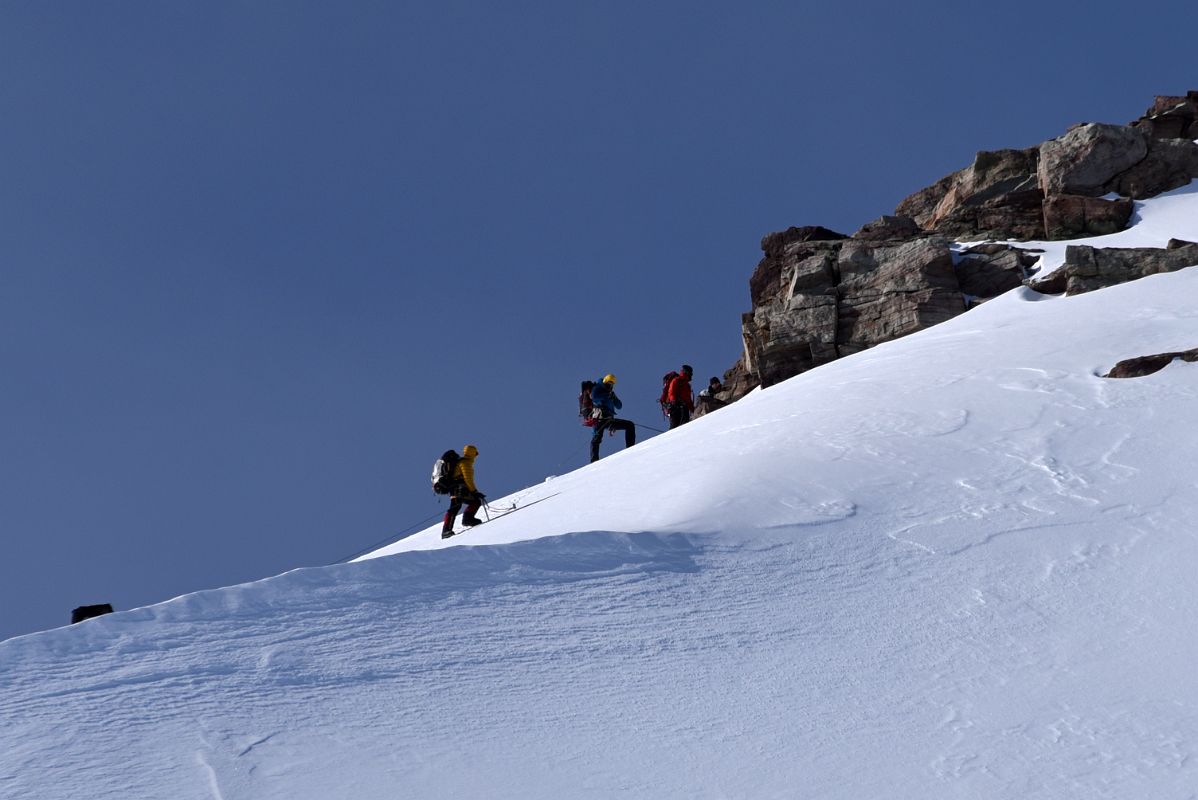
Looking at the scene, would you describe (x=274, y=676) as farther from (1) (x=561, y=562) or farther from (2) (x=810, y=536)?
(2) (x=810, y=536)

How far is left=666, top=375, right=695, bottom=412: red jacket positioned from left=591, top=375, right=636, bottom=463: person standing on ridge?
2274mm

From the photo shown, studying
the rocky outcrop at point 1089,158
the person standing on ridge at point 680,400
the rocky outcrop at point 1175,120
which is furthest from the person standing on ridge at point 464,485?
the rocky outcrop at point 1175,120

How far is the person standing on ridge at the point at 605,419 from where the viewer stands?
23609mm

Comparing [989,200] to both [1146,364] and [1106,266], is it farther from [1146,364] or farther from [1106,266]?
[1146,364]

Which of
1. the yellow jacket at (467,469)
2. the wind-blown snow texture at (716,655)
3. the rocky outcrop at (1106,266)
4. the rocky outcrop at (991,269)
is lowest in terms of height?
the wind-blown snow texture at (716,655)

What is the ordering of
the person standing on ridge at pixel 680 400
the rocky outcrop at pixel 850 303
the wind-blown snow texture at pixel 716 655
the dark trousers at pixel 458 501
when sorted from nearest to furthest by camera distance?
the wind-blown snow texture at pixel 716 655
the dark trousers at pixel 458 501
the person standing on ridge at pixel 680 400
the rocky outcrop at pixel 850 303

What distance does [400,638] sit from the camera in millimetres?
8359

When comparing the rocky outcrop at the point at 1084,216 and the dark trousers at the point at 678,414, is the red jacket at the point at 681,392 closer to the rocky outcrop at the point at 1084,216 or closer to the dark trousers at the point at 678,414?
the dark trousers at the point at 678,414

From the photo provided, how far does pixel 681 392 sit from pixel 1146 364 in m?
11.2

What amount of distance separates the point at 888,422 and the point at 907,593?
18.8ft

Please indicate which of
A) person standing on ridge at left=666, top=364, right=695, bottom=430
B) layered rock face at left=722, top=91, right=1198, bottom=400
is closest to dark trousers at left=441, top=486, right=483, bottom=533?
person standing on ridge at left=666, top=364, right=695, bottom=430

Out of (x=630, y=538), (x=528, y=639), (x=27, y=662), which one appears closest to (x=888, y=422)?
(x=630, y=538)

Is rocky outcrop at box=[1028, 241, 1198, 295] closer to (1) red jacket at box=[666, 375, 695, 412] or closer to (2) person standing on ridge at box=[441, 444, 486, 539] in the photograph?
(1) red jacket at box=[666, 375, 695, 412]

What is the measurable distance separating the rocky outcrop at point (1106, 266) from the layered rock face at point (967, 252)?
0.10 feet
